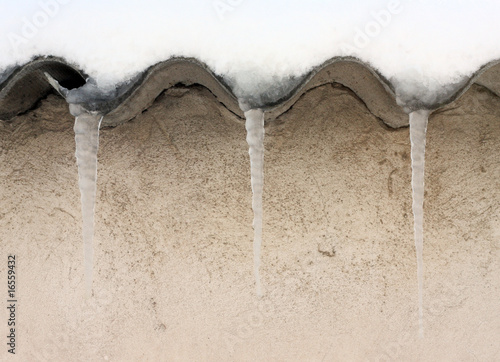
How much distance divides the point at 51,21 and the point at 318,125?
939 mm

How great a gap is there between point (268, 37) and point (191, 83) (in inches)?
21.8

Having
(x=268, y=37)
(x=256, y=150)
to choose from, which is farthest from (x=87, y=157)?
(x=268, y=37)

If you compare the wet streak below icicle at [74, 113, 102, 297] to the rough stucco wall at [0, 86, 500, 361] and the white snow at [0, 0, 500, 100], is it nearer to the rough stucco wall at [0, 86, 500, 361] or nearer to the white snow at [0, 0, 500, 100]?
the white snow at [0, 0, 500, 100]

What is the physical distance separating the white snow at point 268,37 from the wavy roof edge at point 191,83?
22 mm

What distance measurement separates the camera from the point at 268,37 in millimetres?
1040

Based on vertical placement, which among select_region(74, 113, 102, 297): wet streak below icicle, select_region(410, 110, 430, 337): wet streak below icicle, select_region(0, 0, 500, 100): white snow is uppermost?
select_region(0, 0, 500, 100): white snow

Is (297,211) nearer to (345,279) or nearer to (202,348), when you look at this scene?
(345,279)

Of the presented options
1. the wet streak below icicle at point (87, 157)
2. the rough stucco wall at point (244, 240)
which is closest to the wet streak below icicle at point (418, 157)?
the rough stucco wall at point (244, 240)

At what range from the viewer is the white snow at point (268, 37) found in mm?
1026

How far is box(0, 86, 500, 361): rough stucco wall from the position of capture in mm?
1646

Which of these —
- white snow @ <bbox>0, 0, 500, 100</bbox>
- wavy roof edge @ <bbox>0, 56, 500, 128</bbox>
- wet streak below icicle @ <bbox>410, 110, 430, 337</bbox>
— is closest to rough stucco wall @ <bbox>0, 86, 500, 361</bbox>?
wavy roof edge @ <bbox>0, 56, 500, 128</bbox>

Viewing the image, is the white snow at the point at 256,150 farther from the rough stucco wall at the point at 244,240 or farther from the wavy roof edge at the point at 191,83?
the rough stucco wall at the point at 244,240

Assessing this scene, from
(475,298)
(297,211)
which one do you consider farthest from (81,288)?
(475,298)

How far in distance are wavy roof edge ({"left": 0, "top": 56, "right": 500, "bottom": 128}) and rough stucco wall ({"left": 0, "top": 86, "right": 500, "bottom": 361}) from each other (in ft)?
0.36
